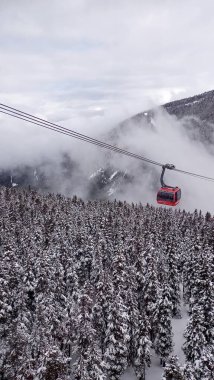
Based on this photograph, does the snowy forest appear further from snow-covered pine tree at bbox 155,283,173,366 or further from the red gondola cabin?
the red gondola cabin

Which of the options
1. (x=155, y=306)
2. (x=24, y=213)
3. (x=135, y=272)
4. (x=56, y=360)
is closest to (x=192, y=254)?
(x=135, y=272)

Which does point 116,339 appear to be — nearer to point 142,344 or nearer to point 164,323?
point 142,344

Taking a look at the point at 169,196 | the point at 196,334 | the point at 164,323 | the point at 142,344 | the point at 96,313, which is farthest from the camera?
the point at 164,323

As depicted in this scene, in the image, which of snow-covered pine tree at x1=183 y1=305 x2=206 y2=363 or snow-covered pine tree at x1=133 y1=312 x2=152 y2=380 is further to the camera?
snow-covered pine tree at x1=133 y1=312 x2=152 y2=380

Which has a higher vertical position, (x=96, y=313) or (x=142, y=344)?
(x=96, y=313)

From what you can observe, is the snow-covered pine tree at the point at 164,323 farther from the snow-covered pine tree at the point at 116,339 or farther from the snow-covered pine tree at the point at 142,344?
the snow-covered pine tree at the point at 116,339

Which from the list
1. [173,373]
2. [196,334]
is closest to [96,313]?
[196,334]

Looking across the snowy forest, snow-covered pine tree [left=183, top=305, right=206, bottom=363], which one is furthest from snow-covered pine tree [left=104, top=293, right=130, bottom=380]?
snow-covered pine tree [left=183, top=305, right=206, bottom=363]

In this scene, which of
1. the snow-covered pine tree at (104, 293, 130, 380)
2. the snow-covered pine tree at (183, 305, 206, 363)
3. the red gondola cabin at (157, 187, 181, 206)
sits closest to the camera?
the red gondola cabin at (157, 187, 181, 206)

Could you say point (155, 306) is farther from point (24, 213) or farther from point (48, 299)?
point (24, 213)

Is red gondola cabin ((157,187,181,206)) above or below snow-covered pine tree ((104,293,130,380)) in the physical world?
above

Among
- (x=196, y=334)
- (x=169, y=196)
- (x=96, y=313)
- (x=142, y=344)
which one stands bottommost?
(x=142, y=344)
